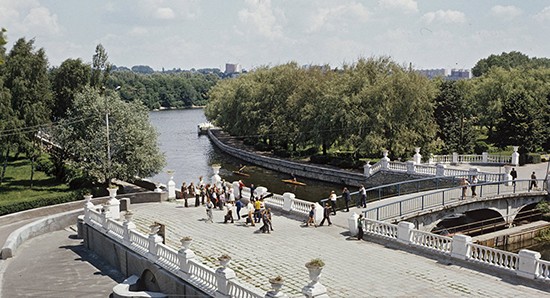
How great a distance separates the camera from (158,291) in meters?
20.8

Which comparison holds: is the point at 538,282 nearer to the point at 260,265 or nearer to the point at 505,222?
the point at 260,265

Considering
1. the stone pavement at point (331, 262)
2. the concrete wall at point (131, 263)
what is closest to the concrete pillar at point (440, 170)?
the stone pavement at point (331, 262)

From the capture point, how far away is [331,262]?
65.5ft

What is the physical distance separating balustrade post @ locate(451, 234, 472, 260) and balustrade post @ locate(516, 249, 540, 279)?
2.01 m

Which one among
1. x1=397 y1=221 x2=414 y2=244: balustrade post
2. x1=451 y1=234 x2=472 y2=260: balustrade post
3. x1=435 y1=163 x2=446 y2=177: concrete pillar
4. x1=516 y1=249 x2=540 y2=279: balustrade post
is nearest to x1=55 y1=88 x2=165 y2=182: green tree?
x1=435 y1=163 x2=446 y2=177: concrete pillar

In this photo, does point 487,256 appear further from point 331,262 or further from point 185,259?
point 185,259

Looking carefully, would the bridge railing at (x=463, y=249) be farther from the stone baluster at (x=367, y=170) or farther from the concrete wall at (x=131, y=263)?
the stone baluster at (x=367, y=170)

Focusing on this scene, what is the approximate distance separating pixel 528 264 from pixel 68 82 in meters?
41.4

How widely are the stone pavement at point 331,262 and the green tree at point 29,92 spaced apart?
17.3m

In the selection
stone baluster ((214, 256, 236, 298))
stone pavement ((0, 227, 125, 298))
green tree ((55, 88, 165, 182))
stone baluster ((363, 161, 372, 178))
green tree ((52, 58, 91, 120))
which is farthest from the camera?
green tree ((52, 58, 91, 120))

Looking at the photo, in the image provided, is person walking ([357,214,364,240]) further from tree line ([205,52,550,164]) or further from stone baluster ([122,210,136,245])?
tree line ([205,52,550,164])

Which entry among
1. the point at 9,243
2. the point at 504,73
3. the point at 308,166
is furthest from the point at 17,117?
the point at 504,73

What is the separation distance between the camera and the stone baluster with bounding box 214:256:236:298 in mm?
16188

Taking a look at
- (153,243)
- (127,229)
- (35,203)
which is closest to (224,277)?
(153,243)
